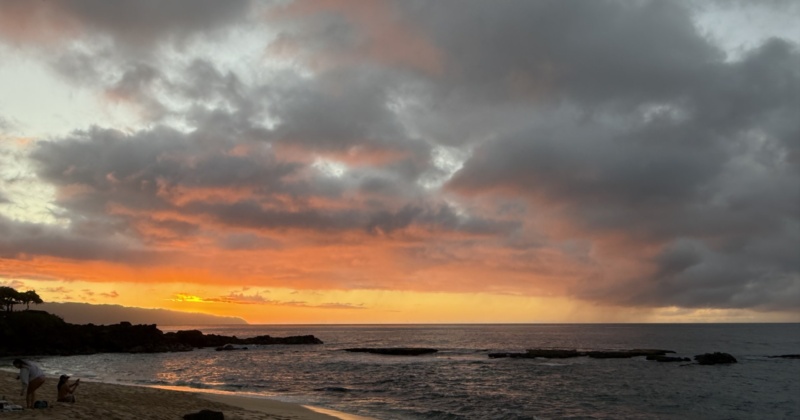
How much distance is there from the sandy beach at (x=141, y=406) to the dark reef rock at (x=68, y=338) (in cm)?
5895

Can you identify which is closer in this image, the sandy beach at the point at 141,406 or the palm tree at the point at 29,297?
the sandy beach at the point at 141,406

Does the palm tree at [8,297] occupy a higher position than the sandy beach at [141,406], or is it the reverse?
the palm tree at [8,297]

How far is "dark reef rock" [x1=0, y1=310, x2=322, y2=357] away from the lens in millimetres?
80250

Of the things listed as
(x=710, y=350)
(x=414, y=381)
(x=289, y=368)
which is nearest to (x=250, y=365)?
(x=289, y=368)

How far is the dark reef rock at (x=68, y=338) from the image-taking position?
8025cm

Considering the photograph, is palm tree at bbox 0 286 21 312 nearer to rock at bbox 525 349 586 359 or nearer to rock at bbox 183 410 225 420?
rock at bbox 525 349 586 359

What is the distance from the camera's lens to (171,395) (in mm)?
33562

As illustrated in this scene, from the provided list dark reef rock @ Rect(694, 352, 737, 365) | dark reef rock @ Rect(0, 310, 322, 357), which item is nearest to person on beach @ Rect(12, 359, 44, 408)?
dark reef rock @ Rect(0, 310, 322, 357)

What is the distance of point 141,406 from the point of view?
26.0 metres

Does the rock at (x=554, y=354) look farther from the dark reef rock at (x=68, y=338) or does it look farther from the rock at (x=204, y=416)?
the rock at (x=204, y=416)

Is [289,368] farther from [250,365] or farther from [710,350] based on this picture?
[710,350]

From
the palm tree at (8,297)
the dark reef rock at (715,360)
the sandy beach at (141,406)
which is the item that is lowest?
Answer: the dark reef rock at (715,360)

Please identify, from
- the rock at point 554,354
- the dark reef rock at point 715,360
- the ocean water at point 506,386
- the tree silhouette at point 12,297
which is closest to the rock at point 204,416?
the ocean water at point 506,386

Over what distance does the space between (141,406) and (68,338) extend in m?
76.7
